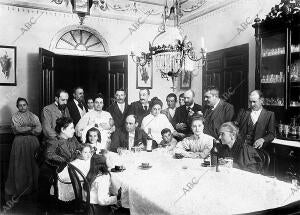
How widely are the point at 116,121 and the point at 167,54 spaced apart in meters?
2.25

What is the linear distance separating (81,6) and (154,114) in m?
2.72

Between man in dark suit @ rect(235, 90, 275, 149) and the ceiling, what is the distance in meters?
2.40

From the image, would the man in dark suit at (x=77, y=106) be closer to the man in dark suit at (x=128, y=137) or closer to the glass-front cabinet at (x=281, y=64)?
the man in dark suit at (x=128, y=137)

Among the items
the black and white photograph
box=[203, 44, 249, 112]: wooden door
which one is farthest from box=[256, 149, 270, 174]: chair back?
Result: box=[203, 44, 249, 112]: wooden door

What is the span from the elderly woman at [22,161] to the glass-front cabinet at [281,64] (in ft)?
12.5

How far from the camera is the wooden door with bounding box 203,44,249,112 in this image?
16.4 feet

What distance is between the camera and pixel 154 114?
15.8ft

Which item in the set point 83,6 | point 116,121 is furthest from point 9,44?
point 116,121

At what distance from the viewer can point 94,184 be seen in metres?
2.56

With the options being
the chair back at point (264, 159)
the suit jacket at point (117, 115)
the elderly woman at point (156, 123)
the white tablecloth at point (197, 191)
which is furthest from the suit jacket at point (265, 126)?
the suit jacket at point (117, 115)

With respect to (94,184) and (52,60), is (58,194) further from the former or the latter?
(52,60)

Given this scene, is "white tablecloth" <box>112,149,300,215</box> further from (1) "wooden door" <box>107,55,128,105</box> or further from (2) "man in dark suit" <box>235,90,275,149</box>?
(1) "wooden door" <box>107,55,128,105</box>

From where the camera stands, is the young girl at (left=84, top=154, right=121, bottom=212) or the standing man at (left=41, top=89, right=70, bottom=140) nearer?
the young girl at (left=84, top=154, right=121, bottom=212)

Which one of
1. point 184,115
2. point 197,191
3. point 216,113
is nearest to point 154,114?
point 184,115
